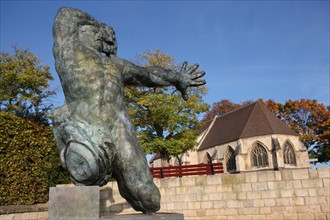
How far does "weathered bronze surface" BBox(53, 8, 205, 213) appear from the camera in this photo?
212cm

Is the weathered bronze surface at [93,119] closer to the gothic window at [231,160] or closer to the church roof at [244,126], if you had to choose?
the church roof at [244,126]

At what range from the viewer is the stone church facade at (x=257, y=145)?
26.6 metres

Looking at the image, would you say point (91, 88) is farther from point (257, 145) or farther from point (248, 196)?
point (257, 145)

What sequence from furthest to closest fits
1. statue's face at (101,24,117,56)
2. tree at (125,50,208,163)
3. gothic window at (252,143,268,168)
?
gothic window at (252,143,268,168) < tree at (125,50,208,163) < statue's face at (101,24,117,56)

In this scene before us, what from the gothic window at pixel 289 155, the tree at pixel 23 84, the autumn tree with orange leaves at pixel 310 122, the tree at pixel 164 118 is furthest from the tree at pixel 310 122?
the tree at pixel 23 84

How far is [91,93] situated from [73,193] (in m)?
0.76

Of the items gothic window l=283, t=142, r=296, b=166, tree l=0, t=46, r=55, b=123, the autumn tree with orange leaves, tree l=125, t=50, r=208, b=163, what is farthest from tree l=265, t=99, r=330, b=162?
tree l=0, t=46, r=55, b=123

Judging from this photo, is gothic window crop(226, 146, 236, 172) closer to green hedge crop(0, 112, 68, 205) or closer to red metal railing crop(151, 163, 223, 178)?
red metal railing crop(151, 163, 223, 178)

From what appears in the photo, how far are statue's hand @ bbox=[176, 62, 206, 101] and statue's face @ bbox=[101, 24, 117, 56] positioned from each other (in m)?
0.72

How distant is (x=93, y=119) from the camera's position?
2.22 meters

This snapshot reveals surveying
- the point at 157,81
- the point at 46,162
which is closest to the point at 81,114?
the point at 157,81

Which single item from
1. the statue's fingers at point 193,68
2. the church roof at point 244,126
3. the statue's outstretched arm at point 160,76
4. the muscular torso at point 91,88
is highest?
the church roof at point 244,126

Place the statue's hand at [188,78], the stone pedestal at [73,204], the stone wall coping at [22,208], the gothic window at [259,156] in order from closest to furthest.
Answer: the stone pedestal at [73,204]
the statue's hand at [188,78]
the stone wall coping at [22,208]
the gothic window at [259,156]

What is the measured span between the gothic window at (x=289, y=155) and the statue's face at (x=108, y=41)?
27158mm
